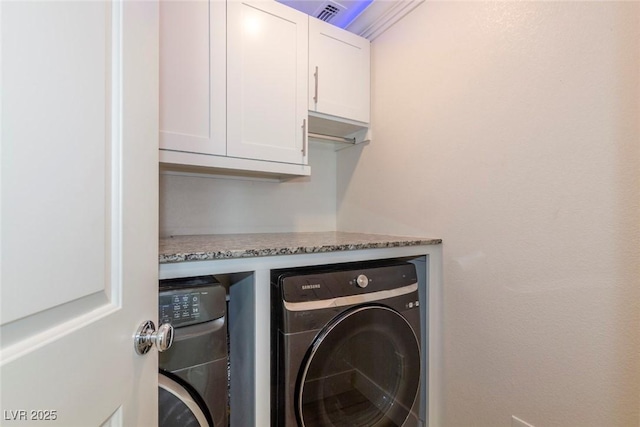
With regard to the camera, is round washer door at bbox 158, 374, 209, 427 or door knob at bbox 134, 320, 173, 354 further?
round washer door at bbox 158, 374, 209, 427

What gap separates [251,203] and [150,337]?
3.93 feet

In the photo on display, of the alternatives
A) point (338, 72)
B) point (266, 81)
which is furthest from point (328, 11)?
point (266, 81)

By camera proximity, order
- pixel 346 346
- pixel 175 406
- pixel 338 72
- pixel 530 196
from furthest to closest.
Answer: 1. pixel 338 72
2. pixel 346 346
3. pixel 530 196
4. pixel 175 406

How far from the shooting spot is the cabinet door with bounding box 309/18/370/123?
1512 mm

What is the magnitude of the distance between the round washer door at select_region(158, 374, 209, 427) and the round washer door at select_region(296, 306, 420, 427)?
34 cm

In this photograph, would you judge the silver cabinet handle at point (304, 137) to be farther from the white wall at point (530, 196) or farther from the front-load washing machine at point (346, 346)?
the front-load washing machine at point (346, 346)

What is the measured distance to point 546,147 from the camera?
3.09ft

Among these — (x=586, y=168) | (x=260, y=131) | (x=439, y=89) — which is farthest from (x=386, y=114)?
(x=586, y=168)

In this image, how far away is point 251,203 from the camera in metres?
1.73

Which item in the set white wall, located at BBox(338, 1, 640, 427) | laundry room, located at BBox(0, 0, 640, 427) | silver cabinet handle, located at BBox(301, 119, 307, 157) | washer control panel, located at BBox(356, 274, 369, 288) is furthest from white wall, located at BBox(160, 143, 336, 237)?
washer control panel, located at BBox(356, 274, 369, 288)

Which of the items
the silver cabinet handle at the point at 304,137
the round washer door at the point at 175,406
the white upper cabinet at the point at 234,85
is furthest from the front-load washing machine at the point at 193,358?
the silver cabinet handle at the point at 304,137

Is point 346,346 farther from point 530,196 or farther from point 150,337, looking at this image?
point 530,196

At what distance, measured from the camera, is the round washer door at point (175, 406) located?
0.76 meters

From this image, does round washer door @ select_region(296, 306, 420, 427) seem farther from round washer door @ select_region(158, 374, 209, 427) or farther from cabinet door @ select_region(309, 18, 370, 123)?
cabinet door @ select_region(309, 18, 370, 123)
